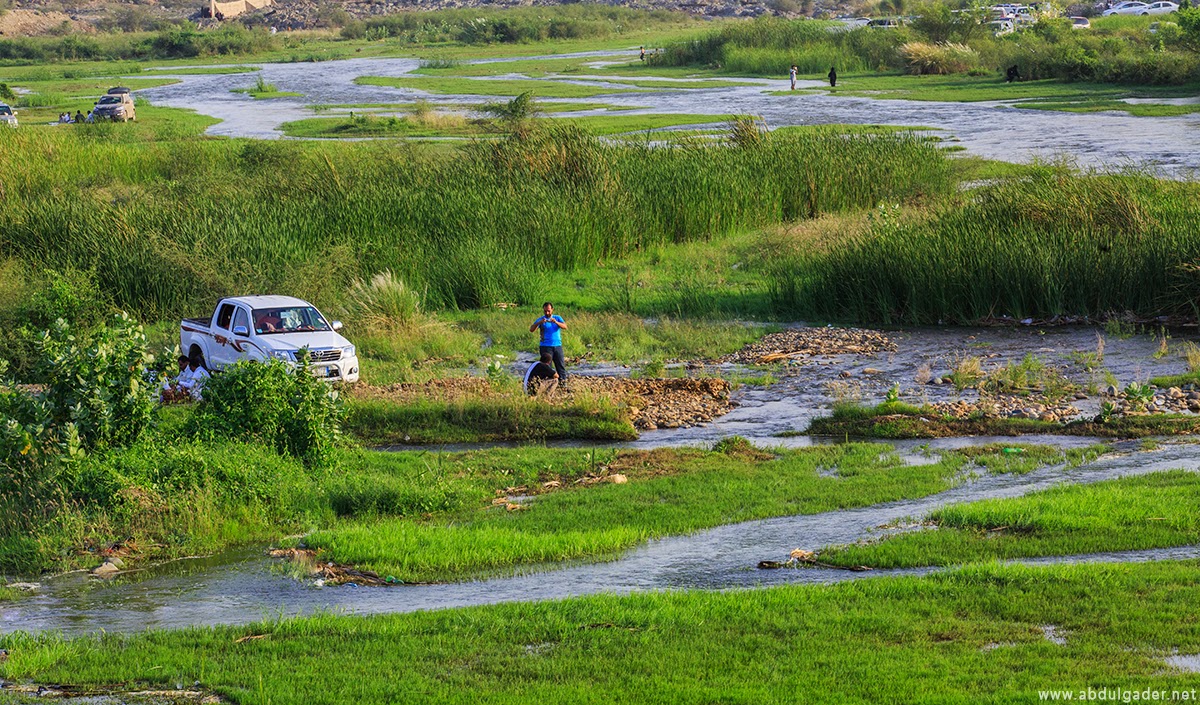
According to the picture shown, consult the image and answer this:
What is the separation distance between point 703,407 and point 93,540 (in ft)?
32.6

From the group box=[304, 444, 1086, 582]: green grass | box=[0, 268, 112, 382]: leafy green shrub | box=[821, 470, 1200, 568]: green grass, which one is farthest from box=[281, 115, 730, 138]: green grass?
box=[821, 470, 1200, 568]: green grass

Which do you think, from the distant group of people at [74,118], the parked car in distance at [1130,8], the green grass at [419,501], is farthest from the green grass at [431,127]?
the parked car in distance at [1130,8]

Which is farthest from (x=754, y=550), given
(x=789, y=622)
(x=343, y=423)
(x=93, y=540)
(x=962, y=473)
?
(x=343, y=423)

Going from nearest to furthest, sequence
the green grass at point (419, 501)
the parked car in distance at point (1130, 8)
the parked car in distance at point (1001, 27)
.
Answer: the green grass at point (419, 501) < the parked car in distance at point (1001, 27) < the parked car in distance at point (1130, 8)

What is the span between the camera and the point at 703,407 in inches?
854

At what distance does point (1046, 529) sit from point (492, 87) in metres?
73.4

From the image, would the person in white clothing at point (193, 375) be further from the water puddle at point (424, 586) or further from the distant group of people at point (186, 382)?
the water puddle at point (424, 586)

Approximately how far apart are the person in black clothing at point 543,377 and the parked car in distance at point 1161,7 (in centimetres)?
9527

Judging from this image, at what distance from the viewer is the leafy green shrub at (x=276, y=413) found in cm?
1788

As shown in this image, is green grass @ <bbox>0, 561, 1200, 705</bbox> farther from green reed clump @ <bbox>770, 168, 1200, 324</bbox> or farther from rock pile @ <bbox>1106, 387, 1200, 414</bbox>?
green reed clump @ <bbox>770, 168, 1200, 324</bbox>

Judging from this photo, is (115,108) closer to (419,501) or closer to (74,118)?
(74,118)

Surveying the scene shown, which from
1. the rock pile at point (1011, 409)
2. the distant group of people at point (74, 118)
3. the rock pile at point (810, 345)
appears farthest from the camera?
the distant group of people at point (74, 118)

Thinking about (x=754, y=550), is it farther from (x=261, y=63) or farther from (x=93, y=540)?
(x=261, y=63)

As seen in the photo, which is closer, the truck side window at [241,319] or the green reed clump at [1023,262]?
the truck side window at [241,319]
